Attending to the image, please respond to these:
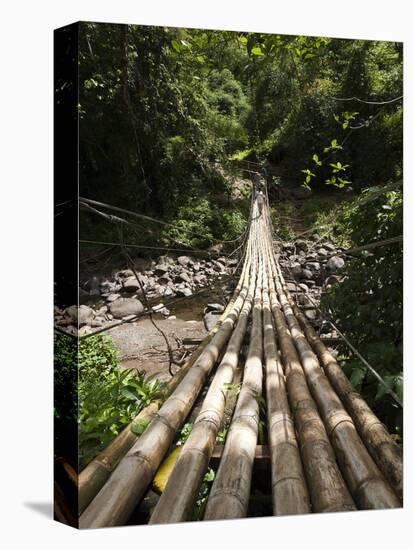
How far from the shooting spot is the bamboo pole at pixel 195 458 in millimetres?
1333

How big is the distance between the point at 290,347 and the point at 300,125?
1059mm

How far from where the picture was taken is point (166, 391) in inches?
67.6

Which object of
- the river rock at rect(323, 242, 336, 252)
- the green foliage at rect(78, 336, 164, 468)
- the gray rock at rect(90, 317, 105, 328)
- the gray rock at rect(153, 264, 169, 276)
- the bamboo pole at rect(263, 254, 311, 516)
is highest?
the river rock at rect(323, 242, 336, 252)

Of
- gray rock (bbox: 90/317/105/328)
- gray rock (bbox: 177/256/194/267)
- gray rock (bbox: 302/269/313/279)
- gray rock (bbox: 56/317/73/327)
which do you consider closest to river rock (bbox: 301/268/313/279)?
gray rock (bbox: 302/269/313/279)

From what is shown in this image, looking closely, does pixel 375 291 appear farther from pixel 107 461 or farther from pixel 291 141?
pixel 107 461

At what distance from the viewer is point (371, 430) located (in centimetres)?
158

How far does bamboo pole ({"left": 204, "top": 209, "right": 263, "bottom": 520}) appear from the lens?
53.6 inches

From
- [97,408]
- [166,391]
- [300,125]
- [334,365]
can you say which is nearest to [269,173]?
[300,125]

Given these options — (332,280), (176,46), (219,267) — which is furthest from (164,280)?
(176,46)

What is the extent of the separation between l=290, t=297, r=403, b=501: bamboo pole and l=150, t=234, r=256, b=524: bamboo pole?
44 cm

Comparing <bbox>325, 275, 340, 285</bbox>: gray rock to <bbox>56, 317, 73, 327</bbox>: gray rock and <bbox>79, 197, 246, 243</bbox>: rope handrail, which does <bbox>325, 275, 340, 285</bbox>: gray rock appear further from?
<bbox>56, 317, 73, 327</bbox>: gray rock

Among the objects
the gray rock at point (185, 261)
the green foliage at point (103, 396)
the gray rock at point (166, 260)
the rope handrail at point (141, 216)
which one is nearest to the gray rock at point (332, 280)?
the rope handrail at point (141, 216)

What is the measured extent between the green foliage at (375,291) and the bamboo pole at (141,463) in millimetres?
739

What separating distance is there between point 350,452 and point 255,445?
12.5 inches
